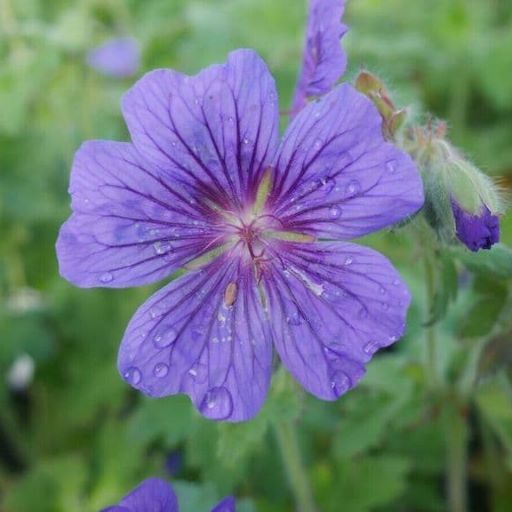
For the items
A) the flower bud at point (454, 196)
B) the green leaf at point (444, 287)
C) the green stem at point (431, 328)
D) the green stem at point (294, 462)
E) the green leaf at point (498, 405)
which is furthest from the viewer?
the green leaf at point (498, 405)

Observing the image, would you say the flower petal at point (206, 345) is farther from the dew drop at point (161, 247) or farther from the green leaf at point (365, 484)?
the green leaf at point (365, 484)

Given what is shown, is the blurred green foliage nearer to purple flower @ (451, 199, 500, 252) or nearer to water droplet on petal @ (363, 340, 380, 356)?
purple flower @ (451, 199, 500, 252)

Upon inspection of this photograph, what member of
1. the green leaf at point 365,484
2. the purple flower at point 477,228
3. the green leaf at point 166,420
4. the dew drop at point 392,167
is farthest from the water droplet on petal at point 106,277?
the green leaf at point 365,484

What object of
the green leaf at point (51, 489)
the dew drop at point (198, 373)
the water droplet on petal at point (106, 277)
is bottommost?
the green leaf at point (51, 489)

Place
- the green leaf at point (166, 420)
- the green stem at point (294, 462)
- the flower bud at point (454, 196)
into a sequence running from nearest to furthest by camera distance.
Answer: the flower bud at point (454, 196) → the green stem at point (294, 462) → the green leaf at point (166, 420)

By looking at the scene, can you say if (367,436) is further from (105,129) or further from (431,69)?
(431,69)

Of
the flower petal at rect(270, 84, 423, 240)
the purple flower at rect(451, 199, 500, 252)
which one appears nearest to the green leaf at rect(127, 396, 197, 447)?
the flower petal at rect(270, 84, 423, 240)

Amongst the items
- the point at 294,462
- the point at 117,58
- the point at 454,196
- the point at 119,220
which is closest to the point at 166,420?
the point at 294,462
